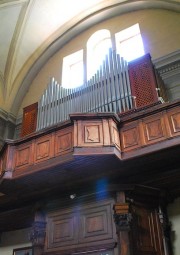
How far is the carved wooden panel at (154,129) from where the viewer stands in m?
6.03

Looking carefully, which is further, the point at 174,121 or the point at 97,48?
the point at 97,48

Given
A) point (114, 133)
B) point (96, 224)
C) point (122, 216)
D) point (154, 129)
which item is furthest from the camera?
point (96, 224)

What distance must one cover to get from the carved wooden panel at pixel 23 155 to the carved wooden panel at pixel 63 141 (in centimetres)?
75

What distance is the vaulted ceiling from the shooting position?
11336 mm

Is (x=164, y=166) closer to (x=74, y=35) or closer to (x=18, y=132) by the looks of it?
(x=18, y=132)

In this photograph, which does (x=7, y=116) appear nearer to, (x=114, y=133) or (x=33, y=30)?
(x=33, y=30)

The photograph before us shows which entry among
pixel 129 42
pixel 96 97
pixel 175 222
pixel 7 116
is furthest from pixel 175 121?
pixel 7 116

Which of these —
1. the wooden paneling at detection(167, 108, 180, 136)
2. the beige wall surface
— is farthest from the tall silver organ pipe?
the beige wall surface

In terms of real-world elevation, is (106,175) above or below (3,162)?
below

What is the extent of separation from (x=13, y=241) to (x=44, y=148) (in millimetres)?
3905

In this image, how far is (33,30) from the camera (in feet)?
39.3

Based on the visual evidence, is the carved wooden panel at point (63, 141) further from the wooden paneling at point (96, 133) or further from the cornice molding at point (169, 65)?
the cornice molding at point (169, 65)

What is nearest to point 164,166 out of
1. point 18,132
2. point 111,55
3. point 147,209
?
point 147,209

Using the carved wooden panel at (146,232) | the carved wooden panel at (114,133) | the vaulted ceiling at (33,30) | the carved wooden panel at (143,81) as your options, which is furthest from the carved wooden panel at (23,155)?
the vaulted ceiling at (33,30)
